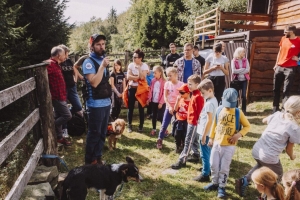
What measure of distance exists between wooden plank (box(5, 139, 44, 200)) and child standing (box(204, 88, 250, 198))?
2.43 metres

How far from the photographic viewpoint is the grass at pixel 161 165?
3.83 meters

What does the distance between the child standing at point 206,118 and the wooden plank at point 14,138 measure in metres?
2.46

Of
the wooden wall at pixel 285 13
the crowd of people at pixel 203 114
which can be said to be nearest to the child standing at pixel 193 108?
the crowd of people at pixel 203 114

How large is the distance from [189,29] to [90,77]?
76.3 ft

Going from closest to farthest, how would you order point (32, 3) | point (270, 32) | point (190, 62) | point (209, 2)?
point (190, 62) → point (270, 32) → point (32, 3) → point (209, 2)

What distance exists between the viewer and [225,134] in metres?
3.51

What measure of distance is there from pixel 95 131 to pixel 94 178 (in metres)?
1.00

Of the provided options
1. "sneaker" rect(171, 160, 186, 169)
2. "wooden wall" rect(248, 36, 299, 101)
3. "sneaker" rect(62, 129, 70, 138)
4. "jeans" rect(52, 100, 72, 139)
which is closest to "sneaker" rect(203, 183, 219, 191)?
"sneaker" rect(171, 160, 186, 169)

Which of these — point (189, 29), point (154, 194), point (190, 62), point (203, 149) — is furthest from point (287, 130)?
point (189, 29)

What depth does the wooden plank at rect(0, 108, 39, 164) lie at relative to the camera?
2.33 meters

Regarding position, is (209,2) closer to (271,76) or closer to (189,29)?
(189,29)

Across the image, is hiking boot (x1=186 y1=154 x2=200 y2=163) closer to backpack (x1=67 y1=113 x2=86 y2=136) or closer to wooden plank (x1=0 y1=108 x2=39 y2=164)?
backpack (x1=67 y1=113 x2=86 y2=136)

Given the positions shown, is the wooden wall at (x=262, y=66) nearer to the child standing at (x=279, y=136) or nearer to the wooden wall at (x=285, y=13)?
the wooden wall at (x=285, y=13)

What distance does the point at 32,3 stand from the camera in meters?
10.8
